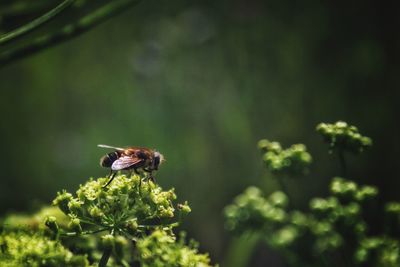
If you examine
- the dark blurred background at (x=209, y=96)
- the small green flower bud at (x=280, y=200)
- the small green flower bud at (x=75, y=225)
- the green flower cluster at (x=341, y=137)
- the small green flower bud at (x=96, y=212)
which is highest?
the dark blurred background at (x=209, y=96)

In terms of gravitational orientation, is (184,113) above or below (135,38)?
below

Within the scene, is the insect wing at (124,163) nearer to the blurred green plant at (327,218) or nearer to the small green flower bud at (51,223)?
the blurred green plant at (327,218)

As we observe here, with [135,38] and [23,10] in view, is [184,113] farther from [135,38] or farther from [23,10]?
[23,10]

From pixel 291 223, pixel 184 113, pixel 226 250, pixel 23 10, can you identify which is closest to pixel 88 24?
pixel 23 10

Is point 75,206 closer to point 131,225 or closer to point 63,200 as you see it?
point 63,200

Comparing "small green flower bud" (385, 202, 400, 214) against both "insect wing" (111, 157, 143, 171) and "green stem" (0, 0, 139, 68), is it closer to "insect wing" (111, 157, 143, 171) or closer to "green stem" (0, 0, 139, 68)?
"insect wing" (111, 157, 143, 171)

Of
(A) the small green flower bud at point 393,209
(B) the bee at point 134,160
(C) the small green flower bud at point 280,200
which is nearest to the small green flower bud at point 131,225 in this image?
(B) the bee at point 134,160

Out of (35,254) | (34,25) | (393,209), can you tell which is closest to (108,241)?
(35,254)
